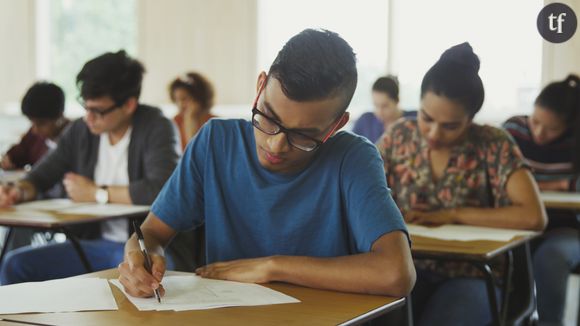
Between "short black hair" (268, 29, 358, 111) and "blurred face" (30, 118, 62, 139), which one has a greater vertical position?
"short black hair" (268, 29, 358, 111)

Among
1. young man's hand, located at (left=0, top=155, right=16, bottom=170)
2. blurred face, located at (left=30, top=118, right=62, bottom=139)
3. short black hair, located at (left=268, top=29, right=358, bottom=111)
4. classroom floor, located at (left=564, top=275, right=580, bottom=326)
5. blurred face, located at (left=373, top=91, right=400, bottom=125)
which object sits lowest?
classroom floor, located at (left=564, top=275, right=580, bottom=326)

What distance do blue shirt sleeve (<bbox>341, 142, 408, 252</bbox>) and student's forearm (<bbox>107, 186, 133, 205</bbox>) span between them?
1.57 meters

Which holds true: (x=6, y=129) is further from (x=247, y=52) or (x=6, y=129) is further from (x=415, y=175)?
(x=415, y=175)

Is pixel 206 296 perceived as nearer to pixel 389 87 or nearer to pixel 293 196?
pixel 293 196

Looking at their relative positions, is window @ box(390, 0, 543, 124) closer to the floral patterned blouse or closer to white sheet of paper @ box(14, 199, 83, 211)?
the floral patterned blouse

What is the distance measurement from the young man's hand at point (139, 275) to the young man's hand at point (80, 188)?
5.31 feet

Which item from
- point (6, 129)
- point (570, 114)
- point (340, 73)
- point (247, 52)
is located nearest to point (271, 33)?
point (247, 52)

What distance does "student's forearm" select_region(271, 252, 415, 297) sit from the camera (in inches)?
61.6

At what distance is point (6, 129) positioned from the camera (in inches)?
314

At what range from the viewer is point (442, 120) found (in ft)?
8.51

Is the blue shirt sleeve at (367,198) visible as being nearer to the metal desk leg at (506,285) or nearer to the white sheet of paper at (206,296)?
the white sheet of paper at (206,296)

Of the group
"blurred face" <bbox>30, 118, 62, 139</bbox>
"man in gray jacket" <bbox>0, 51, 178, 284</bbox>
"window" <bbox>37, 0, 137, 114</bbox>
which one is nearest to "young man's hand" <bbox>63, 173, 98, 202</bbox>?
"man in gray jacket" <bbox>0, 51, 178, 284</bbox>

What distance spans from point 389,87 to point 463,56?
4.86 feet

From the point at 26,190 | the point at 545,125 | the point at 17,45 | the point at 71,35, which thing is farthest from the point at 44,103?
the point at 17,45
